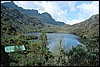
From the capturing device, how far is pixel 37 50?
81.0ft

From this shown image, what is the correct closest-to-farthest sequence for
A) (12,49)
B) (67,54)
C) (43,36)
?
(67,54), (12,49), (43,36)

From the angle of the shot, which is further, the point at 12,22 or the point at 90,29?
the point at 12,22

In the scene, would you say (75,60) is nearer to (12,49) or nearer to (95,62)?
(95,62)

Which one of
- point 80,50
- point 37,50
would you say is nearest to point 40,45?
point 37,50

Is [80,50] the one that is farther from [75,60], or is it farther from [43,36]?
[43,36]

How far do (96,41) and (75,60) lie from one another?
5.12 m

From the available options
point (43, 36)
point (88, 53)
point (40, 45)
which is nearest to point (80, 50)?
point (88, 53)

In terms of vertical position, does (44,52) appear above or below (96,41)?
below

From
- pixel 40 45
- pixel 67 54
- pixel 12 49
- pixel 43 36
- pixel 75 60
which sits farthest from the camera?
pixel 43 36

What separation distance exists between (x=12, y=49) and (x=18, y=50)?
28.4 inches

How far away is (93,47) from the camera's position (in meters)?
20.1

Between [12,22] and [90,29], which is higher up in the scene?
[12,22]

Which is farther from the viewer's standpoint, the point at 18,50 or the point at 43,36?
the point at 43,36

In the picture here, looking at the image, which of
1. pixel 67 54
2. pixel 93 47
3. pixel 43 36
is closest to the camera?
pixel 67 54
